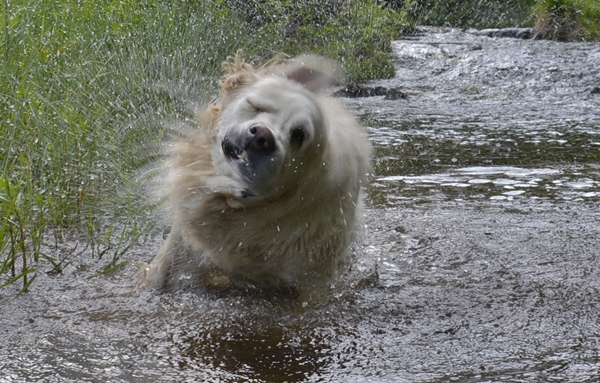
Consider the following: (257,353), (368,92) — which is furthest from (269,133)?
(368,92)

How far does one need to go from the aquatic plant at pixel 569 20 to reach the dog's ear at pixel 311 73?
44.4 ft

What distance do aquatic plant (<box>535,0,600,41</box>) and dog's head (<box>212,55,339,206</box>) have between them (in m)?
13.7

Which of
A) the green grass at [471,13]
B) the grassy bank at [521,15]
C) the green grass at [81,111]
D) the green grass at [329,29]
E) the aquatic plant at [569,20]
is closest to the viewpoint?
the green grass at [81,111]

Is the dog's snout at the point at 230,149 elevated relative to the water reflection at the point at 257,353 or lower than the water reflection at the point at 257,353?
elevated

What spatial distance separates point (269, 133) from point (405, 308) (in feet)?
3.55

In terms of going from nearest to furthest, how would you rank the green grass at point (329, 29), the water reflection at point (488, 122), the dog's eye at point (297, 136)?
the dog's eye at point (297, 136) < the water reflection at point (488, 122) < the green grass at point (329, 29)

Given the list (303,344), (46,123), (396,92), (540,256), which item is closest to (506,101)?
(396,92)

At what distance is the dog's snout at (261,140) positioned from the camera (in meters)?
3.46

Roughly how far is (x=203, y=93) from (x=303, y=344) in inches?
156

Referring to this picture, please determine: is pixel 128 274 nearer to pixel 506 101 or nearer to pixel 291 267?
pixel 291 267

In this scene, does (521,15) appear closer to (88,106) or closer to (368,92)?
(368,92)

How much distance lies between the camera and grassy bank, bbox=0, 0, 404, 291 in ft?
14.0

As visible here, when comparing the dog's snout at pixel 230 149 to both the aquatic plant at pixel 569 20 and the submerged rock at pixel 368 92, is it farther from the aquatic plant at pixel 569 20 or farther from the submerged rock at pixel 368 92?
the aquatic plant at pixel 569 20

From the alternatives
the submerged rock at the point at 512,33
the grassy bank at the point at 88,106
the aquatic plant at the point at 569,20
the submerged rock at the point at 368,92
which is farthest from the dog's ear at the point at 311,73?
A: the submerged rock at the point at 512,33
